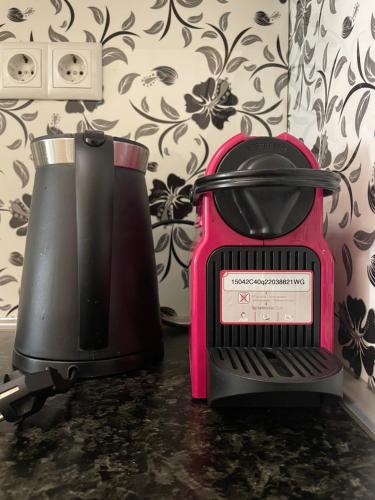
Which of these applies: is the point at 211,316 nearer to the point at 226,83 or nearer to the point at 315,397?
the point at 315,397

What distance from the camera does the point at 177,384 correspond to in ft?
1.69

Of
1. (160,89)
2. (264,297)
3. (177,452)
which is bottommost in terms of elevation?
(177,452)

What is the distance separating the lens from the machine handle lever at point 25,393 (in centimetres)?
40

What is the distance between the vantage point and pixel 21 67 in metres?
0.78

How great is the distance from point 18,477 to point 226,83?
73cm

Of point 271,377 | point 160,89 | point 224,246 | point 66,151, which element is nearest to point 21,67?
point 160,89

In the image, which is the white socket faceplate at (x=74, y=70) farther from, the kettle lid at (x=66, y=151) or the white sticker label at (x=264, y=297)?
the white sticker label at (x=264, y=297)

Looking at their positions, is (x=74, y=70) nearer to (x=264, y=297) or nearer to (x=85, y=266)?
(x=85, y=266)

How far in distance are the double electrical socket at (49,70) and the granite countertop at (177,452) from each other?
57 centimetres

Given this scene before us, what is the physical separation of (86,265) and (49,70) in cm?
49

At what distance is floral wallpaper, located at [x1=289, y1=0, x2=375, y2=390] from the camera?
486 mm

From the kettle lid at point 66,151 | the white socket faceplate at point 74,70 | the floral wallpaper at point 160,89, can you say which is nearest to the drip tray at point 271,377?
the kettle lid at point 66,151

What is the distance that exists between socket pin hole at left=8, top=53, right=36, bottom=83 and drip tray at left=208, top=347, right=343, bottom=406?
2.12ft

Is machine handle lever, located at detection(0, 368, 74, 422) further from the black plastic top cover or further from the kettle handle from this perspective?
the black plastic top cover
